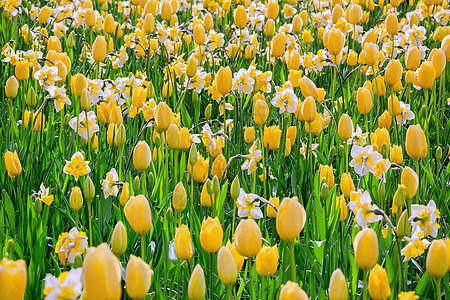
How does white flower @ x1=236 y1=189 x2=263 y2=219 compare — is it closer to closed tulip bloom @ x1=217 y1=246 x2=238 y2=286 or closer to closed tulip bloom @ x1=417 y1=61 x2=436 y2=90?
closed tulip bloom @ x1=217 y1=246 x2=238 y2=286

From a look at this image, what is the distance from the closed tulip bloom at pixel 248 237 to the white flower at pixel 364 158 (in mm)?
719

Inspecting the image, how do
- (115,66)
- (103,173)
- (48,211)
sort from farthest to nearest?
(115,66) < (103,173) < (48,211)

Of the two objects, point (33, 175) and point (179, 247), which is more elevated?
point (179, 247)

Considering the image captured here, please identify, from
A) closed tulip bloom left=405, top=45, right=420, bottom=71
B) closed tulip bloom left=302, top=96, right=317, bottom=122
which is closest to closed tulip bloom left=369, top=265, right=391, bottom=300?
closed tulip bloom left=302, top=96, right=317, bottom=122

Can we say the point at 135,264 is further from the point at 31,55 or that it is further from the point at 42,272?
the point at 31,55

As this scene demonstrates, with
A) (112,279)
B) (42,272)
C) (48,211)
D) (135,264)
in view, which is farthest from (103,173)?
(112,279)

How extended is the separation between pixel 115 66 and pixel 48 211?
6.30ft

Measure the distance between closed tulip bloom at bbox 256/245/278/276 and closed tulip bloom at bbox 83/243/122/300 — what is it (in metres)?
0.54

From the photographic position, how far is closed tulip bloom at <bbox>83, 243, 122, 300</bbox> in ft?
2.82

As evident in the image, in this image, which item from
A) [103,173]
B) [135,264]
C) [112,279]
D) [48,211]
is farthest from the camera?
[103,173]

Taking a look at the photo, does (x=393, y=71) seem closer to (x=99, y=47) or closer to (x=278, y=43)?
(x=278, y=43)

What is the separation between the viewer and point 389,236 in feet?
5.78

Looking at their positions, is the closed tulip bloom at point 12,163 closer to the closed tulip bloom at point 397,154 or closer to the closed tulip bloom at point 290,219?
the closed tulip bloom at point 290,219

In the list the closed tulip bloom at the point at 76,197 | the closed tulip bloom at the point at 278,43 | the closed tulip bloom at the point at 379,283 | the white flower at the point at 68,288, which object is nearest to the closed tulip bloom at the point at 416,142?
the closed tulip bloom at the point at 379,283
